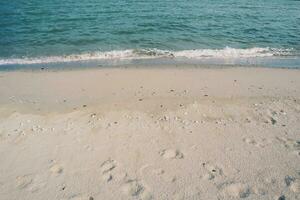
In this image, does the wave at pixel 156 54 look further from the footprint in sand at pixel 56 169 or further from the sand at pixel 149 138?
the footprint in sand at pixel 56 169

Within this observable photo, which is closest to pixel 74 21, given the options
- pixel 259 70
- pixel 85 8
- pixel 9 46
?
pixel 85 8

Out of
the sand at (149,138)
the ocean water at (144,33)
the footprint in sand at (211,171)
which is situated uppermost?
the footprint in sand at (211,171)

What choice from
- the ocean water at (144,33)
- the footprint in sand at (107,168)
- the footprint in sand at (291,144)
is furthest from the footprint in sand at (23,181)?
the ocean water at (144,33)

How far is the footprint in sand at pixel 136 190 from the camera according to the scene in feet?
18.5

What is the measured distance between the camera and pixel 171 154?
22.4ft

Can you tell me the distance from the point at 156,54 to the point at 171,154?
30.1 feet

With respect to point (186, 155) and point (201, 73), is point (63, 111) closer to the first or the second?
point (186, 155)

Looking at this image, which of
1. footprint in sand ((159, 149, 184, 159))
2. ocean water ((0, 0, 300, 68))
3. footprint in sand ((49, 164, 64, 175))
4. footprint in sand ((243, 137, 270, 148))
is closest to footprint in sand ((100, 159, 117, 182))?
footprint in sand ((49, 164, 64, 175))

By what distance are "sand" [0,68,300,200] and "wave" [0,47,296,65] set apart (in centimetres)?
320

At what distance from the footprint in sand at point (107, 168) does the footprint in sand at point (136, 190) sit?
1.24ft

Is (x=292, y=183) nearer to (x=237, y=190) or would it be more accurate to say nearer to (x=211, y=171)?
(x=237, y=190)

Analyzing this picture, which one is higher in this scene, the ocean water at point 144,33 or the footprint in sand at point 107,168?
the footprint in sand at point 107,168

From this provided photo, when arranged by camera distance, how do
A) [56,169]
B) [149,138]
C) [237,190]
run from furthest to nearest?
[149,138] < [56,169] < [237,190]

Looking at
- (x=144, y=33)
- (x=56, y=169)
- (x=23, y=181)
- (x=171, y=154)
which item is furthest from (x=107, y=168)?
(x=144, y=33)
